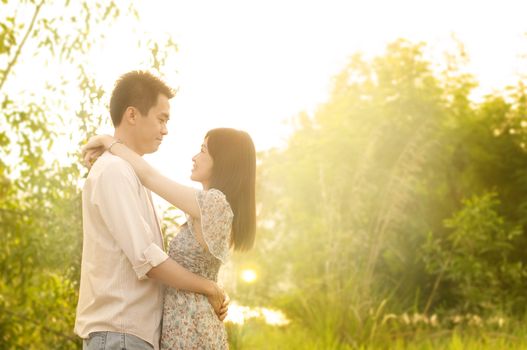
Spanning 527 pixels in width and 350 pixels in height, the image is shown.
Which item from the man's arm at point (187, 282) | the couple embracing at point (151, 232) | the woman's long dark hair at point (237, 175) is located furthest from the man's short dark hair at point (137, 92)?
the man's arm at point (187, 282)

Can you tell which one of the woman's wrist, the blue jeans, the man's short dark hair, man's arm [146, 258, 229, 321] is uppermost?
the man's short dark hair

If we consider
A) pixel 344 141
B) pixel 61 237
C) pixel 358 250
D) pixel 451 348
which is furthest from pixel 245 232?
pixel 344 141

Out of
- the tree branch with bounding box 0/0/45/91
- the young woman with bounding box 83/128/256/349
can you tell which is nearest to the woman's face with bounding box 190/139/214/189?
the young woman with bounding box 83/128/256/349

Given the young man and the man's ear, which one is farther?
the man's ear

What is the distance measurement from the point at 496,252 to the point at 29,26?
323 inches

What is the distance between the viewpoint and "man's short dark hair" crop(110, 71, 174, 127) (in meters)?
3.00

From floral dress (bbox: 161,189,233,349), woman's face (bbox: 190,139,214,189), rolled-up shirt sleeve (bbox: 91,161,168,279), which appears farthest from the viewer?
woman's face (bbox: 190,139,214,189)

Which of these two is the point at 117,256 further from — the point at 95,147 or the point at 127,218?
the point at 95,147

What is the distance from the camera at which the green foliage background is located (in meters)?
6.16

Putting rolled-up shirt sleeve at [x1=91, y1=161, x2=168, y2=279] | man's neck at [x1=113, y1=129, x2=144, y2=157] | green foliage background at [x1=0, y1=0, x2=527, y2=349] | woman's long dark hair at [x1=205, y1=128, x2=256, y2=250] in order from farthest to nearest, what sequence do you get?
1. green foliage background at [x1=0, y1=0, x2=527, y2=349]
2. woman's long dark hair at [x1=205, y1=128, x2=256, y2=250]
3. man's neck at [x1=113, y1=129, x2=144, y2=157]
4. rolled-up shirt sleeve at [x1=91, y1=161, x2=168, y2=279]

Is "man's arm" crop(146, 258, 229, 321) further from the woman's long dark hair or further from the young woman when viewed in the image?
the woman's long dark hair

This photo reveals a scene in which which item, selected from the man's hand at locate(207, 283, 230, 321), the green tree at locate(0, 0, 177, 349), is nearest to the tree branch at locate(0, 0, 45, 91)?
the green tree at locate(0, 0, 177, 349)

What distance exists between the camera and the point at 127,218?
2666 mm

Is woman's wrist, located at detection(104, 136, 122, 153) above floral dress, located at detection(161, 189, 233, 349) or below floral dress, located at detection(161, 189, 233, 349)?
above
